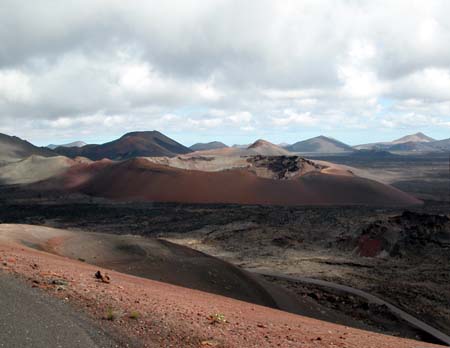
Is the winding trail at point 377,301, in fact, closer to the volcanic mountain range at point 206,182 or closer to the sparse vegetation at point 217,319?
the sparse vegetation at point 217,319

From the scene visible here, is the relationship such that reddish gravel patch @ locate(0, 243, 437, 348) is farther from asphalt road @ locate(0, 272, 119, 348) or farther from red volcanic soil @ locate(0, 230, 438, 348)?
Result: asphalt road @ locate(0, 272, 119, 348)

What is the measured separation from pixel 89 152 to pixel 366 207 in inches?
4056

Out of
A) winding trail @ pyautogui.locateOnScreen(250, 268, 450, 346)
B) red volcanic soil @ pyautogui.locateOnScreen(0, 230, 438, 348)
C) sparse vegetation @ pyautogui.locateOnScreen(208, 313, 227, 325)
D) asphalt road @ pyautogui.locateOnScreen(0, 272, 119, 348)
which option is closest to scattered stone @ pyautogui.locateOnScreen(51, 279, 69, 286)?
red volcanic soil @ pyautogui.locateOnScreen(0, 230, 438, 348)

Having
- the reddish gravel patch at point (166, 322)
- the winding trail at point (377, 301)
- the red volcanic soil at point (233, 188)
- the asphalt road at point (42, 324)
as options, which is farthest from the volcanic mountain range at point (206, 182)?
the asphalt road at point (42, 324)

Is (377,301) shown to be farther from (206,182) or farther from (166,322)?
(206,182)

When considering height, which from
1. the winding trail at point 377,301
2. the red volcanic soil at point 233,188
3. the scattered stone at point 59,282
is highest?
the red volcanic soil at point 233,188

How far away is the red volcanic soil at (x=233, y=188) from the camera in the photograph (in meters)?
Answer: 59.4

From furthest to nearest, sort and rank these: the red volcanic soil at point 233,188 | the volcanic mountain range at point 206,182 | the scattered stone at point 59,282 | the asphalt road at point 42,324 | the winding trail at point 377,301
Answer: the volcanic mountain range at point 206,182, the red volcanic soil at point 233,188, the winding trail at point 377,301, the scattered stone at point 59,282, the asphalt road at point 42,324

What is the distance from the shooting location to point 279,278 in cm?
2369

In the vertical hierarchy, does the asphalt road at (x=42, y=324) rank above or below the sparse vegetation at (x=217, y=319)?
above

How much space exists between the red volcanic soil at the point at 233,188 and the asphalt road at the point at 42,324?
1998 inches

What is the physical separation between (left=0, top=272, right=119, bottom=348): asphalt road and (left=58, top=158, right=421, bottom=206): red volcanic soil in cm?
5075

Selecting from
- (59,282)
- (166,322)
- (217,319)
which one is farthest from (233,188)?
(166,322)

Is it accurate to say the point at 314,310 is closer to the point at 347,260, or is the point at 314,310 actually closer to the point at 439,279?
the point at 439,279
